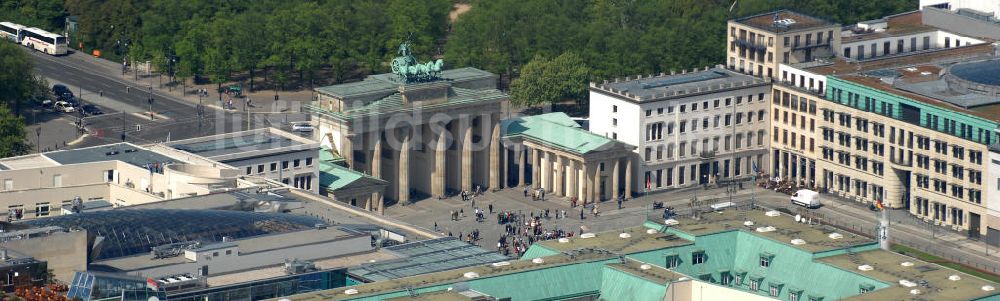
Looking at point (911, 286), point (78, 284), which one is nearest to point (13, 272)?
point (78, 284)

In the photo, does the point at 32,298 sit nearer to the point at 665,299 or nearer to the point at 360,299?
the point at 360,299

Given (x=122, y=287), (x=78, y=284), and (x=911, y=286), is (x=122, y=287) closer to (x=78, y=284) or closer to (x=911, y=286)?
(x=78, y=284)

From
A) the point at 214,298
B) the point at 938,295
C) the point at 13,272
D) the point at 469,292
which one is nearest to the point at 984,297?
the point at 938,295

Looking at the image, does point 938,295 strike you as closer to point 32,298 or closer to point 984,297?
point 984,297

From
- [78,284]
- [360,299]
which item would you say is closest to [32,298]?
[78,284]

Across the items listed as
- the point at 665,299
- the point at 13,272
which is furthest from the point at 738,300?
the point at 13,272

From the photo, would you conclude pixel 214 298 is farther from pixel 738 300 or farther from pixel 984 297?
pixel 984 297
